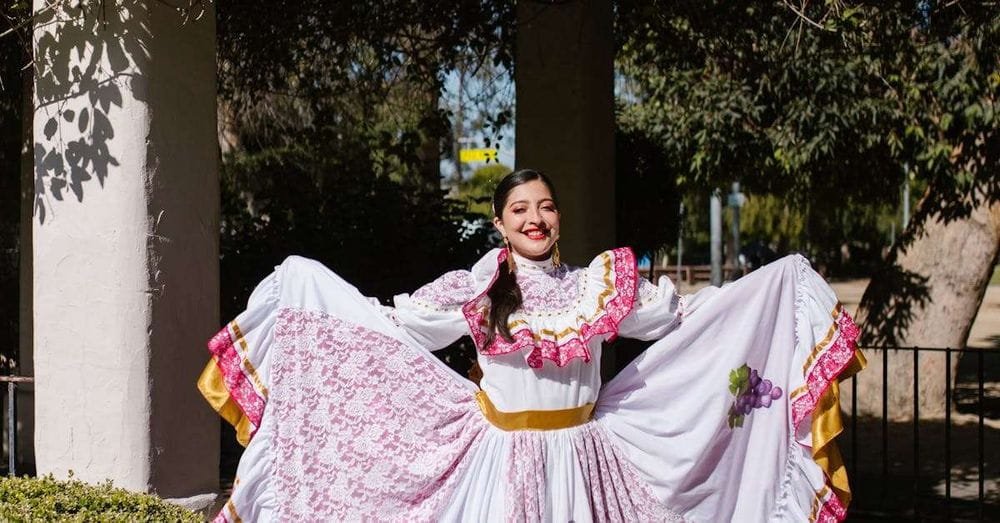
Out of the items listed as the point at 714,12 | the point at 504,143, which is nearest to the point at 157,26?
the point at 714,12

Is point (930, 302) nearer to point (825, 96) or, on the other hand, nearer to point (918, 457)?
point (825, 96)

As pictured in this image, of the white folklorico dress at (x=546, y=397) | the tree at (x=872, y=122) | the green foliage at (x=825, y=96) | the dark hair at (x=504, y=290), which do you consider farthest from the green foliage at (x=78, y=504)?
the tree at (x=872, y=122)

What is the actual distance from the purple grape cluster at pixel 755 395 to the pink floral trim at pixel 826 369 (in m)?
0.10

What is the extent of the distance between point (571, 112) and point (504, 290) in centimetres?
340

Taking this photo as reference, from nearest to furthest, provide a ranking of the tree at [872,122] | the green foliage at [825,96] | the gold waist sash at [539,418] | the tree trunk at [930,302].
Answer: the gold waist sash at [539,418]
the green foliage at [825,96]
the tree at [872,122]
the tree trunk at [930,302]

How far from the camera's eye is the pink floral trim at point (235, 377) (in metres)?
3.68

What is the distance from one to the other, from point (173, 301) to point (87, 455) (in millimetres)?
662

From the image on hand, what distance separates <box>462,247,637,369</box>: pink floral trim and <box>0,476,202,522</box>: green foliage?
1198 millimetres

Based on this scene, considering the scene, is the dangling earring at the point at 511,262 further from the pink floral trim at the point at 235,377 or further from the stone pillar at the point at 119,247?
the stone pillar at the point at 119,247

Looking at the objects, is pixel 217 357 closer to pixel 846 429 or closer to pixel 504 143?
pixel 504 143

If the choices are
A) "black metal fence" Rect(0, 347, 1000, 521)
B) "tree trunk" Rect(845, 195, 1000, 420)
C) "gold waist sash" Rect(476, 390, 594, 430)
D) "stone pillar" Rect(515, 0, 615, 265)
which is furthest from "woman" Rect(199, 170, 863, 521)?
"tree trunk" Rect(845, 195, 1000, 420)

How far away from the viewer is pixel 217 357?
12.1 ft

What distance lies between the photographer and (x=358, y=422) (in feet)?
11.9

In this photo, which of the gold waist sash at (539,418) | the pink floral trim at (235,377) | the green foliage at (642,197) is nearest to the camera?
the gold waist sash at (539,418)
